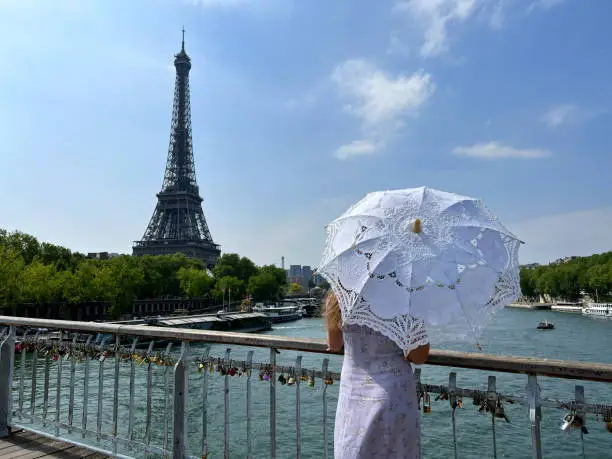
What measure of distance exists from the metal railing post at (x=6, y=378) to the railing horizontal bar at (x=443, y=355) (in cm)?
57

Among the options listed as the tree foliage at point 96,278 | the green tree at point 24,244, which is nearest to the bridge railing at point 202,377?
the tree foliage at point 96,278

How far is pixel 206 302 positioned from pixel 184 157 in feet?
101

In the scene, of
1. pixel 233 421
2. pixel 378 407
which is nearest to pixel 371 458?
pixel 378 407

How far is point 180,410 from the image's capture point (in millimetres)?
3619

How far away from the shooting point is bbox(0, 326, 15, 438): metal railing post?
15.6ft

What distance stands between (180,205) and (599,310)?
2925 inches

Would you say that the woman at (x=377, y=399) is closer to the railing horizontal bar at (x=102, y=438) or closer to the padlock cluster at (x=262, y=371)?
the padlock cluster at (x=262, y=371)

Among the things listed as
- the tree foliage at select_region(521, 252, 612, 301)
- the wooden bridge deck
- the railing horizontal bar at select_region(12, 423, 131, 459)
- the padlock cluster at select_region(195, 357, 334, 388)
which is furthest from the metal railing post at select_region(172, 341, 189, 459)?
the tree foliage at select_region(521, 252, 612, 301)

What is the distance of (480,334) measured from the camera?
212cm

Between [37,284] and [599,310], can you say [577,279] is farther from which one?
[37,284]

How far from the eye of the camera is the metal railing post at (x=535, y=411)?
2389 mm

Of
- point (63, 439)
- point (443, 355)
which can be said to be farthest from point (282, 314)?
point (443, 355)

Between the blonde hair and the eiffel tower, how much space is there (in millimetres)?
94894

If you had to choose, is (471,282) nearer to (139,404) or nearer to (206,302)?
(139,404)
